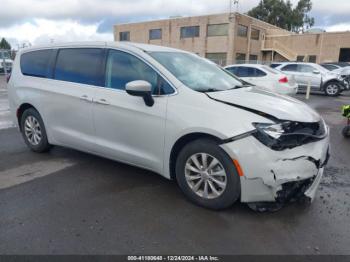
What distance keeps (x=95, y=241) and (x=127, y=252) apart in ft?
1.10

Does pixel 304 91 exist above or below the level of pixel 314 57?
below

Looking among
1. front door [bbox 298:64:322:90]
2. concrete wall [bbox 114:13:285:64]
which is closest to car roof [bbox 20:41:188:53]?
front door [bbox 298:64:322:90]

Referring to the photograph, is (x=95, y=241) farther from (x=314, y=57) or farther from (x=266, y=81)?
(x=314, y=57)

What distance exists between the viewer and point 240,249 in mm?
2512

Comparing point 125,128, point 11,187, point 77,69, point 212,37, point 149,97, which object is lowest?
point 11,187

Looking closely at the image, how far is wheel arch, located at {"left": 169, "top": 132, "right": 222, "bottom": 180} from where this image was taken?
2986 mm

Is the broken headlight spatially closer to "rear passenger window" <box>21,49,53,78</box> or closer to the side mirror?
the side mirror

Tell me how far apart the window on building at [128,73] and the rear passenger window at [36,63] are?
1.33m

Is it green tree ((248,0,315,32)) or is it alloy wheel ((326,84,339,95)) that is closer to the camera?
alloy wheel ((326,84,339,95))

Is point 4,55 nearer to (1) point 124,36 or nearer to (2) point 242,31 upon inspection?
(1) point 124,36

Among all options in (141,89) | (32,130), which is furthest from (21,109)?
(141,89)

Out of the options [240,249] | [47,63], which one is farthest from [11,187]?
[240,249]

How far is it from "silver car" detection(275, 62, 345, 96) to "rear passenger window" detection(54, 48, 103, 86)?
518 inches

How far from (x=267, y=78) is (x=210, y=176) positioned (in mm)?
9242
